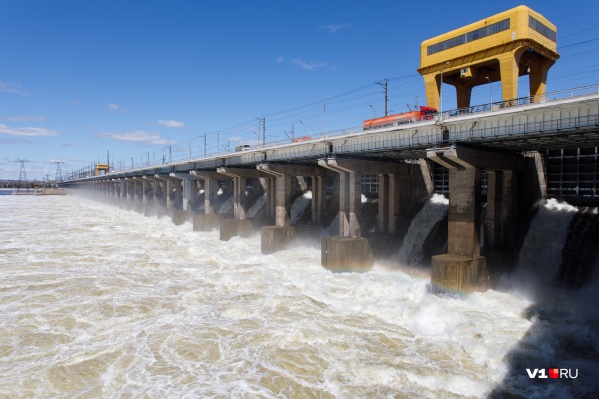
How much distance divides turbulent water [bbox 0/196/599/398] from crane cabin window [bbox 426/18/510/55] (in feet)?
70.3

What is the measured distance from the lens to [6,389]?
1222 cm

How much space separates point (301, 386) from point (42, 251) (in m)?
32.2

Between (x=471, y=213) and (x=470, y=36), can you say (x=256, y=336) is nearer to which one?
(x=471, y=213)

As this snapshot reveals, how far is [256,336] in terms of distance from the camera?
1677cm

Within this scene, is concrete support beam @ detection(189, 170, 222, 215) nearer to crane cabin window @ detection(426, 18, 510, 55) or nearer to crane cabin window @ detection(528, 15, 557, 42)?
crane cabin window @ detection(426, 18, 510, 55)

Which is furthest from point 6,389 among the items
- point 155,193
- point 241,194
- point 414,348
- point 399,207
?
point 155,193

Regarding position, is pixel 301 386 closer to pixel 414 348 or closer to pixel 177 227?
pixel 414 348

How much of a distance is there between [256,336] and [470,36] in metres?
32.2

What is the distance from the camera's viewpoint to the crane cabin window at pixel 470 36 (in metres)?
32.5

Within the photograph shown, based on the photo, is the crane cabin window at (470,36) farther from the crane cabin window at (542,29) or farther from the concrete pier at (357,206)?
the concrete pier at (357,206)

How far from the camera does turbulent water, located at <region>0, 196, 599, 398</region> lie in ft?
42.2

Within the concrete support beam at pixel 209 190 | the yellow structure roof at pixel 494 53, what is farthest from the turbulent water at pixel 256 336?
the concrete support beam at pixel 209 190

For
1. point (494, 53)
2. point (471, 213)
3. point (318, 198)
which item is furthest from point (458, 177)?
point (318, 198)

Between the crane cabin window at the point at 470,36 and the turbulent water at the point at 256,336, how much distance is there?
21424 mm
